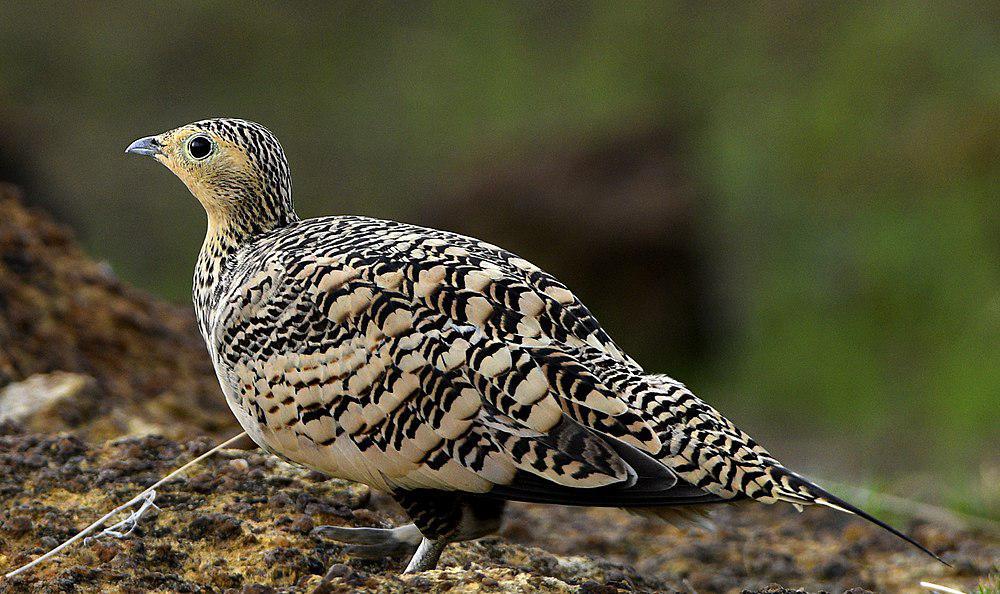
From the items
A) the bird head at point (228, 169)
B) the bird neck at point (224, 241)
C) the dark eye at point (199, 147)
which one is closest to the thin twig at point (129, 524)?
the bird neck at point (224, 241)

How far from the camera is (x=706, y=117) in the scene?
51.6 ft

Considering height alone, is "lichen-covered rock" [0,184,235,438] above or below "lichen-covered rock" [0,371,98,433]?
above

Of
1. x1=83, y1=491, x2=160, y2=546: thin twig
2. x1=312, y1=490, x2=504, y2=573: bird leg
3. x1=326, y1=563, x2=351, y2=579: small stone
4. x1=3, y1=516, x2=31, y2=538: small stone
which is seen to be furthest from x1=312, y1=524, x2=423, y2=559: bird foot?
x1=3, y1=516, x2=31, y2=538: small stone

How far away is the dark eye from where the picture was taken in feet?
16.6

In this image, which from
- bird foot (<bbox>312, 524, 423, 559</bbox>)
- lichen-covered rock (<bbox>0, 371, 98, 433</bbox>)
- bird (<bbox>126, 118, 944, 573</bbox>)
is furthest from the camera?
lichen-covered rock (<bbox>0, 371, 98, 433</bbox>)

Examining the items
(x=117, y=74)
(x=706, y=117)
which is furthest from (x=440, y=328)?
(x=117, y=74)

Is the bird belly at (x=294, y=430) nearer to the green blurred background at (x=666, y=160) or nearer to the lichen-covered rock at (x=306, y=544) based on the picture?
the lichen-covered rock at (x=306, y=544)

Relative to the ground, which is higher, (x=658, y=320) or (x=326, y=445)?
(x=658, y=320)

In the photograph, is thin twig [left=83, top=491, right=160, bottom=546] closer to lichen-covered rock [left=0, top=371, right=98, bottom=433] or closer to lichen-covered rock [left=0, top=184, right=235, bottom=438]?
lichen-covered rock [left=0, top=371, right=98, bottom=433]

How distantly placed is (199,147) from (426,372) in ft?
5.51

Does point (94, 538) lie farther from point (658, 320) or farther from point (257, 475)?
point (658, 320)

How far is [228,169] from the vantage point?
5.07m

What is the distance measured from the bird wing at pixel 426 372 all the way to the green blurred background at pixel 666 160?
445 cm

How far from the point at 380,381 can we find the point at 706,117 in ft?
40.5
